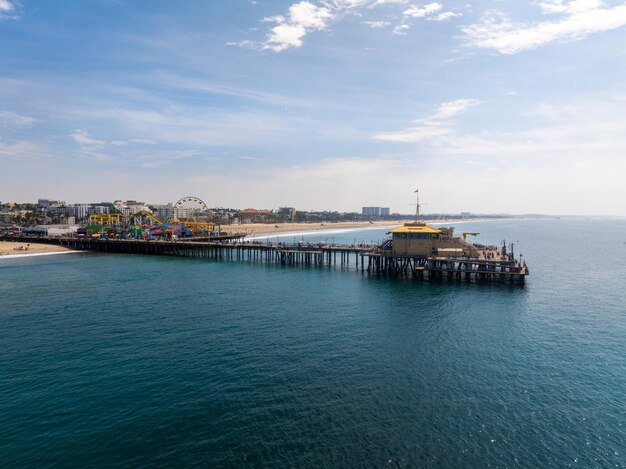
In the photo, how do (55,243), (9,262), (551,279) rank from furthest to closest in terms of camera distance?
1. (55,243)
2. (9,262)
3. (551,279)

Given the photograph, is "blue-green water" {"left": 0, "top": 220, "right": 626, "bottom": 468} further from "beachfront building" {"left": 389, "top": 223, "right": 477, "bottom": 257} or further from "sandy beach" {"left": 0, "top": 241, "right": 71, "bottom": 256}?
"sandy beach" {"left": 0, "top": 241, "right": 71, "bottom": 256}

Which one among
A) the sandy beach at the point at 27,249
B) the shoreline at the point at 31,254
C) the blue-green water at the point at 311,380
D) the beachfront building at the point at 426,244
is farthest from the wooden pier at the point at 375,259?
the blue-green water at the point at 311,380

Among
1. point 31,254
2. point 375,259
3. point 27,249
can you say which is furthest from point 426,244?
point 27,249

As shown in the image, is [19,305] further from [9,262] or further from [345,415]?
[9,262]

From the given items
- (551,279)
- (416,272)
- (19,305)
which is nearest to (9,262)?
(19,305)

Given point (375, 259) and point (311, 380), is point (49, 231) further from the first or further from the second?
point (311, 380)
